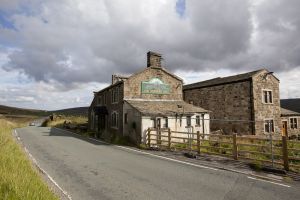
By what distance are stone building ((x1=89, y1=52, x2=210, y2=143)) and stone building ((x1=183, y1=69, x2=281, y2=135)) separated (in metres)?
4.04

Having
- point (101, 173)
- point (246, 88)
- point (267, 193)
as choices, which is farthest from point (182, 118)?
point (267, 193)

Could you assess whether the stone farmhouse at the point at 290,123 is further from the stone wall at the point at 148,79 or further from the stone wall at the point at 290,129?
the stone wall at the point at 148,79

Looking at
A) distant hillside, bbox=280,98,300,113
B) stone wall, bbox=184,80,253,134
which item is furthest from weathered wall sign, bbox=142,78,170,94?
distant hillside, bbox=280,98,300,113

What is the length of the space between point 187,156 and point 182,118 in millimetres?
9834

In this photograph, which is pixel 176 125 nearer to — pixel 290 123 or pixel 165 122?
pixel 165 122

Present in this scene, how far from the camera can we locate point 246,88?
28.3m

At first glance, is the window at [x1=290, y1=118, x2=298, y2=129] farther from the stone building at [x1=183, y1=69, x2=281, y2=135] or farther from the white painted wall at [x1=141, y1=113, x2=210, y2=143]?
the white painted wall at [x1=141, y1=113, x2=210, y2=143]

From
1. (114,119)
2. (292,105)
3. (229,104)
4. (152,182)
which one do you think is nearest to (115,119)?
(114,119)

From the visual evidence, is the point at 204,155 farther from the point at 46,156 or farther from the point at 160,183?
the point at 46,156

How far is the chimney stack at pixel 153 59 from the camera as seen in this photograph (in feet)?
88.4

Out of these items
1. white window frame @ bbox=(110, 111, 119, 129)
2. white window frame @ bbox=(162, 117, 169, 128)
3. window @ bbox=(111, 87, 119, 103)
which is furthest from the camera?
window @ bbox=(111, 87, 119, 103)

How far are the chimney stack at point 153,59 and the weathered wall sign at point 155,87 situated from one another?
161 centimetres

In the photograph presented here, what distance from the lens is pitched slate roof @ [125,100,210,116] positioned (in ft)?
72.3

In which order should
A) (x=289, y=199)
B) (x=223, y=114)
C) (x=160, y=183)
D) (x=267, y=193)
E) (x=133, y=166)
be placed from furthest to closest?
(x=223, y=114), (x=133, y=166), (x=160, y=183), (x=267, y=193), (x=289, y=199)
